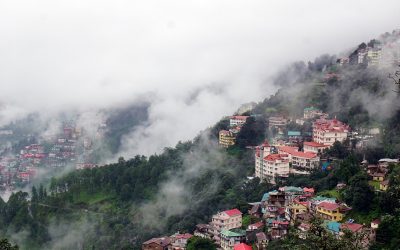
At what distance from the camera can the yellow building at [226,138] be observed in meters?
59.6

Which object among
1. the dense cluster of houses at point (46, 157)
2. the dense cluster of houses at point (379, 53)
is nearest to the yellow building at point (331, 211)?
the dense cluster of houses at point (379, 53)

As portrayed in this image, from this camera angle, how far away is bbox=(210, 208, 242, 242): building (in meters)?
40.5

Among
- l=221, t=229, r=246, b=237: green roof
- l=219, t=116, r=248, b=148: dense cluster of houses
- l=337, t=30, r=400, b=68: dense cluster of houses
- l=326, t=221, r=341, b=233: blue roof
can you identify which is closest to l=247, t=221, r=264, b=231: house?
l=221, t=229, r=246, b=237: green roof

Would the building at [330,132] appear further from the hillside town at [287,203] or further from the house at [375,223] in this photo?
the house at [375,223]

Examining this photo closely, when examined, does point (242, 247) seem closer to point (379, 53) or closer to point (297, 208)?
point (297, 208)

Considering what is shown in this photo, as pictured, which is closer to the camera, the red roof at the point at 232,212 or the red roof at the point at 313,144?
the red roof at the point at 232,212

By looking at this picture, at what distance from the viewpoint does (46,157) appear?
96.3 meters

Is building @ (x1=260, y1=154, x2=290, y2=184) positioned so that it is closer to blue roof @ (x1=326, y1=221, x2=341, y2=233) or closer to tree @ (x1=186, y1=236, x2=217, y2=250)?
tree @ (x1=186, y1=236, x2=217, y2=250)

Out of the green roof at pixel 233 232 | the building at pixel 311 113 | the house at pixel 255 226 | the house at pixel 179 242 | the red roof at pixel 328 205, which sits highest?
the building at pixel 311 113

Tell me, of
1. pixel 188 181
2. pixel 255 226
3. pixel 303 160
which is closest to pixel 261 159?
pixel 303 160

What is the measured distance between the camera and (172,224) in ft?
158

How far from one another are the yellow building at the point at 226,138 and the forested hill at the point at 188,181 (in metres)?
0.90

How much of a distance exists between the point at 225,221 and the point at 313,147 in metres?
12.7

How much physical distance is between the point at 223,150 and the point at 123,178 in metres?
11.9
